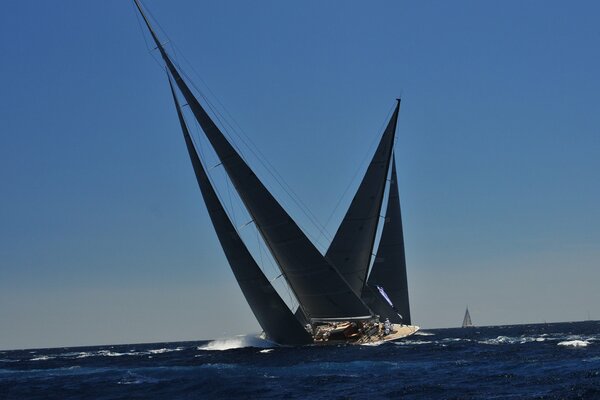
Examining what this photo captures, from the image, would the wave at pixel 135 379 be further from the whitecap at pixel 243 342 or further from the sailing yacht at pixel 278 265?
the whitecap at pixel 243 342

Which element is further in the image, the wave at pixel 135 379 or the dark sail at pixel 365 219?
the dark sail at pixel 365 219

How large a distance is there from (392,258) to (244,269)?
2038 cm

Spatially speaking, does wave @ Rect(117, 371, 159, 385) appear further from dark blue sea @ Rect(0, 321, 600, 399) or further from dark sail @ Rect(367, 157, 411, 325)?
dark sail @ Rect(367, 157, 411, 325)

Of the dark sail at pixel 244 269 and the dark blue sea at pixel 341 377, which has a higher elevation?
the dark sail at pixel 244 269

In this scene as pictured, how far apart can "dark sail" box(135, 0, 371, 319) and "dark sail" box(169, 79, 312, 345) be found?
56.5 inches

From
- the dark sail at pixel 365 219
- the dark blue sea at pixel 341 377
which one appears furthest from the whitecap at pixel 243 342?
the dark sail at pixel 365 219

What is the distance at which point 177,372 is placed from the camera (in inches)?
1710

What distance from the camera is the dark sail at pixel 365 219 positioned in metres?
60.0

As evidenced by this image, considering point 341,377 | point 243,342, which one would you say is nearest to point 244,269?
point 341,377

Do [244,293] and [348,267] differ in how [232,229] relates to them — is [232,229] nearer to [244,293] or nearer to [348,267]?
[244,293]

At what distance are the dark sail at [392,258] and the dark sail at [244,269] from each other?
1701 centimetres

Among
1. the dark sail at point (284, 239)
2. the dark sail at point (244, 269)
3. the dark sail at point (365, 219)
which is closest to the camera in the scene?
the dark sail at point (244, 269)

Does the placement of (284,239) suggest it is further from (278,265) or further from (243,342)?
(243,342)

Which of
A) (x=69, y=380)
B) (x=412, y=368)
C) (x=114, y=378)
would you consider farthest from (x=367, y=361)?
(x=69, y=380)
